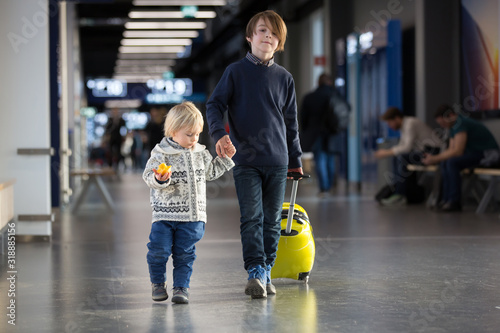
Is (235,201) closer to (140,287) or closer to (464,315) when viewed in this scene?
(140,287)

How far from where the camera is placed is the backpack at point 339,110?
12.1 meters

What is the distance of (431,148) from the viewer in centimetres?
1013

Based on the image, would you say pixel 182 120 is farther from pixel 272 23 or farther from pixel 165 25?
pixel 165 25

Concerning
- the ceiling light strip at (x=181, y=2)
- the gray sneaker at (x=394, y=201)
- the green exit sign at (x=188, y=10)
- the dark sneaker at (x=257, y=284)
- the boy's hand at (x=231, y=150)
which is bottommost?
the gray sneaker at (x=394, y=201)

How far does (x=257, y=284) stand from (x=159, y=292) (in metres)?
0.49

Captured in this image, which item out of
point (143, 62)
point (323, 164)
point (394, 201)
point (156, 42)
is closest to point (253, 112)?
point (394, 201)

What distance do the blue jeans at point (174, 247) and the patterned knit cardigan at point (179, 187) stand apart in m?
0.05

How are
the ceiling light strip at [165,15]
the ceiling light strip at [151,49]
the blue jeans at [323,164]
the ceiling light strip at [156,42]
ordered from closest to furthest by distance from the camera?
1. the blue jeans at [323,164]
2. the ceiling light strip at [165,15]
3. the ceiling light strip at [156,42]
4. the ceiling light strip at [151,49]

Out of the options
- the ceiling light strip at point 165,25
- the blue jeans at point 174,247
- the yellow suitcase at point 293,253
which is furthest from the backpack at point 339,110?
the ceiling light strip at point 165,25

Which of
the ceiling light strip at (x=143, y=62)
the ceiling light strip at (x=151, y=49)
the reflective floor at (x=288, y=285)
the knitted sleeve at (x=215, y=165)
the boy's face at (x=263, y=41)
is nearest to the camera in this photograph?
the reflective floor at (x=288, y=285)

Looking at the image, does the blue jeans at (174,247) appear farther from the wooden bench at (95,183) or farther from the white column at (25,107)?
the wooden bench at (95,183)

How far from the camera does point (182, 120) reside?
4023 mm

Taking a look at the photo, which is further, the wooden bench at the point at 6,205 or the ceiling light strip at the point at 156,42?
the ceiling light strip at the point at 156,42

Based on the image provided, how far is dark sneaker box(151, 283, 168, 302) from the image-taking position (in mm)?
4039
